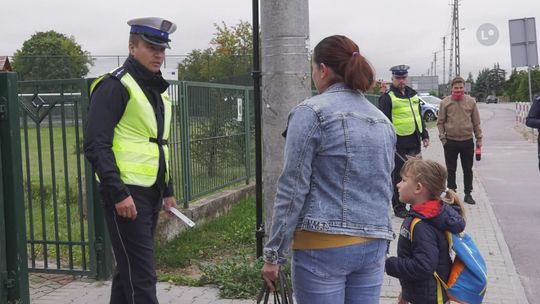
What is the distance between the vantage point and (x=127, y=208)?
3336 millimetres

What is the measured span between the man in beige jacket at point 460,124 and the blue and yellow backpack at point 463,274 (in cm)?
584

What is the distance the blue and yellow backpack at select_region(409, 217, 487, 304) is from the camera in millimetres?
3422

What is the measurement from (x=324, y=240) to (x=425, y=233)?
0.88 meters

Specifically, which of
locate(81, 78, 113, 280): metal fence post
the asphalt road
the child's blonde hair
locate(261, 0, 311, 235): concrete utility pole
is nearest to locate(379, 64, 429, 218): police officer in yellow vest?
the asphalt road

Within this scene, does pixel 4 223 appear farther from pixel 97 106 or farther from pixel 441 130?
pixel 441 130

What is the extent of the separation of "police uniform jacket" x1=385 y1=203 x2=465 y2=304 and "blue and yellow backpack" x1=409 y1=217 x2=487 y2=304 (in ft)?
0.10

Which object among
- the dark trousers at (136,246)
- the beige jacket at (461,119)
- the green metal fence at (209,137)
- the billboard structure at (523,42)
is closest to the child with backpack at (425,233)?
the dark trousers at (136,246)

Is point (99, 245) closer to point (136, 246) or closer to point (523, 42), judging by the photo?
point (136, 246)

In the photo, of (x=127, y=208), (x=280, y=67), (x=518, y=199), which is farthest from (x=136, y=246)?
(x=518, y=199)

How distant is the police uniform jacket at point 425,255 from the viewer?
3.32 meters

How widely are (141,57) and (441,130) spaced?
6543 mm

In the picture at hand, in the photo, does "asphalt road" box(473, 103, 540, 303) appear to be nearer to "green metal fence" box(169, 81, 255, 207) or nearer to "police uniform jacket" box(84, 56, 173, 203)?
"police uniform jacket" box(84, 56, 173, 203)

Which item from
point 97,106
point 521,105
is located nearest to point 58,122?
point 97,106

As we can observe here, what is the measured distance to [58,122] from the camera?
536 cm
